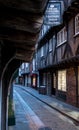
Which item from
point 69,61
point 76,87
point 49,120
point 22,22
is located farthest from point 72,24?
point 22,22

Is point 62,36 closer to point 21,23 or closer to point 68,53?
point 68,53

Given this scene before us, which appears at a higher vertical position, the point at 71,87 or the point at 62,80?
the point at 62,80

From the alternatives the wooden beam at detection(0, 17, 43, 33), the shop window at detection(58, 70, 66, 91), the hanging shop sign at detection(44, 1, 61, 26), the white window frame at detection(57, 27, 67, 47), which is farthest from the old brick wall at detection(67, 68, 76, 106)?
the wooden beam at detection(0, 17, 43, 33)

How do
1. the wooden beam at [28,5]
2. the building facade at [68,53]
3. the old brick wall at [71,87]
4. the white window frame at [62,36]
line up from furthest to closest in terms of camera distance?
the white window frame at [62,36] → the old brick wall at [71,87] → the building facade at [68,53] → the wooden beam at [28,5]

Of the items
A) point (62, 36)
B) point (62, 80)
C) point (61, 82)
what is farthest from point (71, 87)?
point (62, 36)

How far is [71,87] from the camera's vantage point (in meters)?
23.2

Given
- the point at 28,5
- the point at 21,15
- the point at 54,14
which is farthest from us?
the point at 54,14

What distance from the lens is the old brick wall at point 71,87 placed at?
22.2 metres

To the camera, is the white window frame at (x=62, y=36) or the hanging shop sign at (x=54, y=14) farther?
the white window frame at (x=62, y=36)

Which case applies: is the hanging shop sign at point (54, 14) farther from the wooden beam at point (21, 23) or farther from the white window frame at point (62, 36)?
the wooden beam at point (21, 23)

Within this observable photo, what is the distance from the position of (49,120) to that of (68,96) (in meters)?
7.81

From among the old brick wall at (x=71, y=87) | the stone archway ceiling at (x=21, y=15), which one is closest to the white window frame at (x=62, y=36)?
the old brick wall at (x=71, y=87)

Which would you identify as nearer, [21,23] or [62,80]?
[21,23]

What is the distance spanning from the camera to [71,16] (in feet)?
75.6
